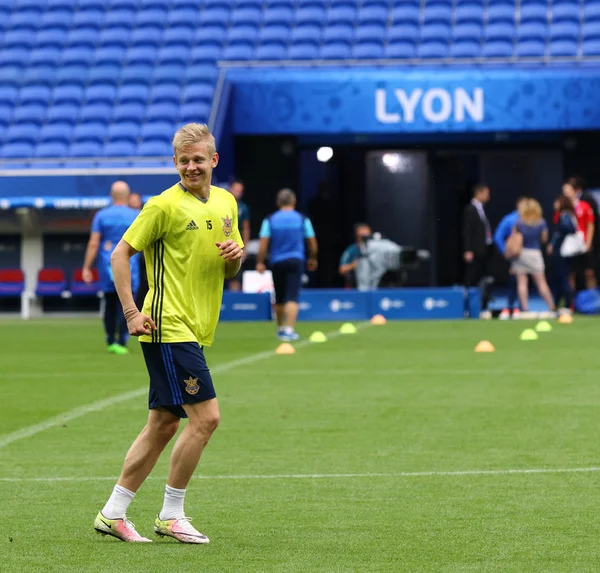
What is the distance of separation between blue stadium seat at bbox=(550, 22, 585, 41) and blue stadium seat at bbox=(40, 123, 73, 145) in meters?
10.5

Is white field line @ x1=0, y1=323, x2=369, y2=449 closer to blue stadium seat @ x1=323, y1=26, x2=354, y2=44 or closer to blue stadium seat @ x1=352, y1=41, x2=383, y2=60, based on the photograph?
blue stadium seat @ x1=352, y1=41, x2=383, y2=60

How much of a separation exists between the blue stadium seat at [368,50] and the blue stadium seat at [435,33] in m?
0.98

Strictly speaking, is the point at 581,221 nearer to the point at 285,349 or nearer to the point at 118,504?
the point at 285,349

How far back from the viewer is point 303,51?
3130 cm

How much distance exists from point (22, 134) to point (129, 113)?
87.5 inches

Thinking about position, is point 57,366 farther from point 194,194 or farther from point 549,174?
point 549,174

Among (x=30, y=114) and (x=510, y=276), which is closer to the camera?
(x=510, y=276)

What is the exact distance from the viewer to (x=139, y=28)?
32812mm

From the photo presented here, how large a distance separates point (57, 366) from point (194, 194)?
958 centimetres

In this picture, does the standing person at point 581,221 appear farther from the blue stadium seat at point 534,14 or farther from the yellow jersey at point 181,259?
the yellow jersey at point 181,259

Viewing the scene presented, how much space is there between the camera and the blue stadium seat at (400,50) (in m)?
31.0

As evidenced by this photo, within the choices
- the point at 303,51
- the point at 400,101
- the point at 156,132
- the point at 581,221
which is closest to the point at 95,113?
the point at 156,132

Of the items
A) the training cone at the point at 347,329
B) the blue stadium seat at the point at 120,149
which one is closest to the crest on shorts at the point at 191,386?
the training cone at the point at 347,329

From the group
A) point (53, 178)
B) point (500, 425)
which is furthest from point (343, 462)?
point (53, 178)
